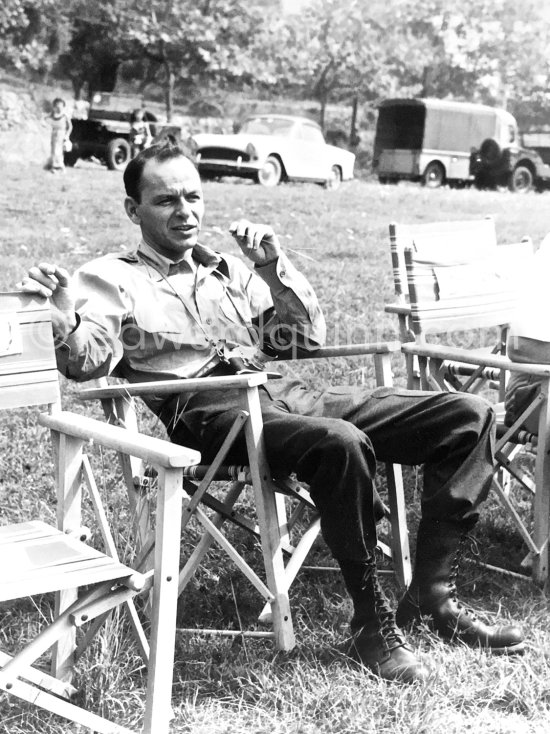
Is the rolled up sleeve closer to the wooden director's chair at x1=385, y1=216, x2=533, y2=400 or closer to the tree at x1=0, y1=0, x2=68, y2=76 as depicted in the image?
the wooden director's chair at x1=385, y1=216, x2=533, y2=400

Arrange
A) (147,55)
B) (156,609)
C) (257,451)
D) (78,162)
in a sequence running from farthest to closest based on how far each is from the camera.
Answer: (147,55) → (78,162) → (257,451) → (156,609)

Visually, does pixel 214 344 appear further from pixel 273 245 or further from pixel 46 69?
pixel 46 69

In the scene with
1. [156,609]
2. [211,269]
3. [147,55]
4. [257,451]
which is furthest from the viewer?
[147,55]

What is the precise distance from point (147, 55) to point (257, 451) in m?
15.0

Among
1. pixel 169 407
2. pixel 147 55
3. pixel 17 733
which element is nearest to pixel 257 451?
pixel 169 407

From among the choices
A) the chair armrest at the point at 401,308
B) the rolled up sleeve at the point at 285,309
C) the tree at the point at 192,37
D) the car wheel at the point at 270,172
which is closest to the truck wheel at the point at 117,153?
the tree at the point at 192,37

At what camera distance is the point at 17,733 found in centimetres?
224

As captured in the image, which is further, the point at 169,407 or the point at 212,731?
the point at 169,407

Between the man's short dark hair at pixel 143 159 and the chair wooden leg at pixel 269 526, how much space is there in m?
0.77

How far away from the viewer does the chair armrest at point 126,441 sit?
6.74 ft

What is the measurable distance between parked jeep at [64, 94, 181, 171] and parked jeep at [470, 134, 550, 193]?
7.01 meters

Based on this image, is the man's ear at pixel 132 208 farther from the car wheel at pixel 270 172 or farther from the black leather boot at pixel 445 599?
the car wheel at pixel 270 172

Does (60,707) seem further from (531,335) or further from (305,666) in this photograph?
(531,335)

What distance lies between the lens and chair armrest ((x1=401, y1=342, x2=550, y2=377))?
305 centimetres
